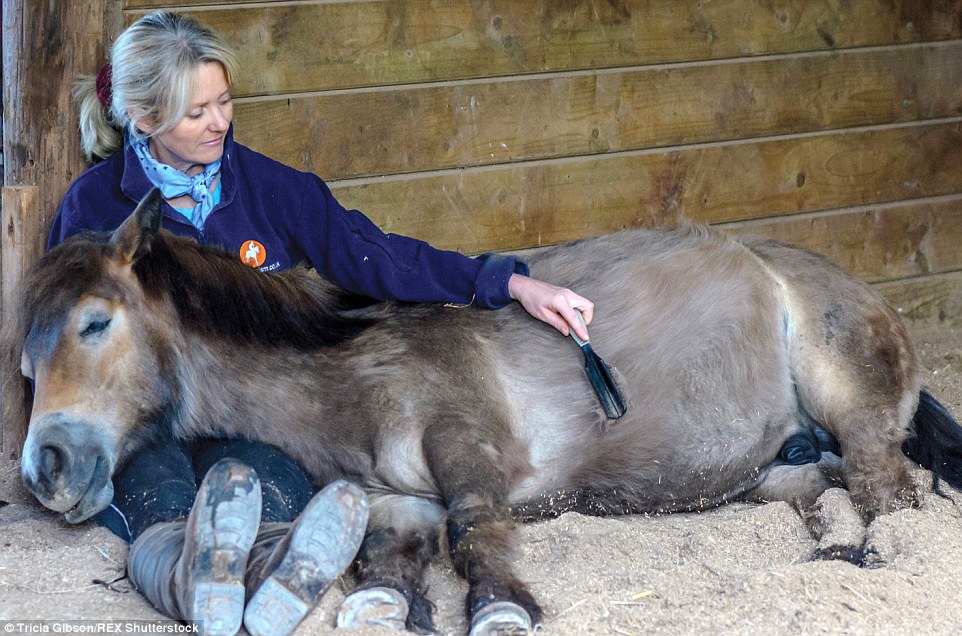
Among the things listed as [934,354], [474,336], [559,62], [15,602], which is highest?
[559,62]

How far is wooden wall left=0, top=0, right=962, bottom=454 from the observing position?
430cm

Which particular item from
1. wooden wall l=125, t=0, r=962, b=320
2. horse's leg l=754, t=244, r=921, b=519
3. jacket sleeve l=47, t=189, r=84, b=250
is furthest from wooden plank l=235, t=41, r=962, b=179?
horse's leg l=754, t=244, r=921, b=519

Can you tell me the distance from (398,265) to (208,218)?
0.72 m

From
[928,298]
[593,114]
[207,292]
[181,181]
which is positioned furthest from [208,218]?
[928,298]

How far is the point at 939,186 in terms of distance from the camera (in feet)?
18.6

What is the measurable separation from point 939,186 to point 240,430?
412 cm

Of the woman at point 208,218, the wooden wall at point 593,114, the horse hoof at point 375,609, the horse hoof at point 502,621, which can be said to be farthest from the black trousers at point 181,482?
the wooden wall at point 593,114

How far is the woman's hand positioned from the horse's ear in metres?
1.24

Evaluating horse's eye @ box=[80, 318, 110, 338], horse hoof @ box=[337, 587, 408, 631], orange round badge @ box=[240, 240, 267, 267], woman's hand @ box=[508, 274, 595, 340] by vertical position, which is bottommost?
horse hoof @ box=[337, 587, 408, 631]

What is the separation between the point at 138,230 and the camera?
328cm

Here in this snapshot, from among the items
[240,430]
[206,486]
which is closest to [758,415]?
[240,430]

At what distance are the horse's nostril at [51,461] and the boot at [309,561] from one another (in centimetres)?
84

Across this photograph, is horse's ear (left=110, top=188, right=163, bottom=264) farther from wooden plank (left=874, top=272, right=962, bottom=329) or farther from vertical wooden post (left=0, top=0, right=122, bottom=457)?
wooden plank (left=874, top=272, right=962, bottom=329)

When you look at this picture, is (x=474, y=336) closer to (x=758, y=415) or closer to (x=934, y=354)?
(x=758, y=415)
